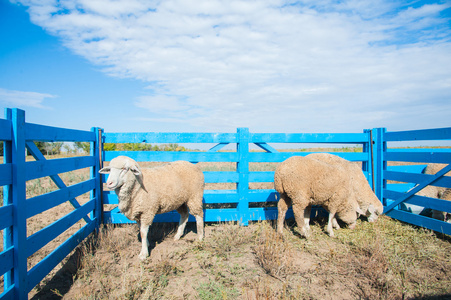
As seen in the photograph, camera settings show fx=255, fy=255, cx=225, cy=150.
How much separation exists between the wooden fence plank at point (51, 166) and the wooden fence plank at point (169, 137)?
36.0 inches

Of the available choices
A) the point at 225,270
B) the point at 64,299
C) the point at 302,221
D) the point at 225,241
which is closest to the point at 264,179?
the point at 302,221

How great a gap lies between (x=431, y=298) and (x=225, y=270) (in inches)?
107

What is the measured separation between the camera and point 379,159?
6.66m

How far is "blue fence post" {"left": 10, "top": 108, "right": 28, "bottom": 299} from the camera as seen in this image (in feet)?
9.83

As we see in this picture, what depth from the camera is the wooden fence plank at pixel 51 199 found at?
334cm

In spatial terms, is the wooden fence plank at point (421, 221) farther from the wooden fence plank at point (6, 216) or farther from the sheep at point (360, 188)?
the wooden fence plank at point (6, 216)

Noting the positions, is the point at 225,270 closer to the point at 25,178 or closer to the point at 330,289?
the point at 330,289

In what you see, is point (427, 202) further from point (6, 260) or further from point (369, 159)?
point (6, 260)

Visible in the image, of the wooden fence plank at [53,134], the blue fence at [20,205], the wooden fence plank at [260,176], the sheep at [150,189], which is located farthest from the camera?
the wooden fence plank at [260,176]

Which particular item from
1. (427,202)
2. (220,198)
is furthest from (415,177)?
(220,198)

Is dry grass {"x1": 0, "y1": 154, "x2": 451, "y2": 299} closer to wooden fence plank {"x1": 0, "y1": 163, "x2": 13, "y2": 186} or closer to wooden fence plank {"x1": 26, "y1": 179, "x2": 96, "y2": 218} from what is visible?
wooden fence plank {"x1": 26, "y1": 179, "x2": 96, "y2": 218}

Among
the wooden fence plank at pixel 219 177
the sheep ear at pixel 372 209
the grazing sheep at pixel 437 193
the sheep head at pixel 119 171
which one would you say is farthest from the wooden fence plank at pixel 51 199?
the grazing sheep at pixel 437 193

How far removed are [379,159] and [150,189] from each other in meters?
5.78

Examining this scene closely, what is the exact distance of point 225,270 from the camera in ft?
13.0
